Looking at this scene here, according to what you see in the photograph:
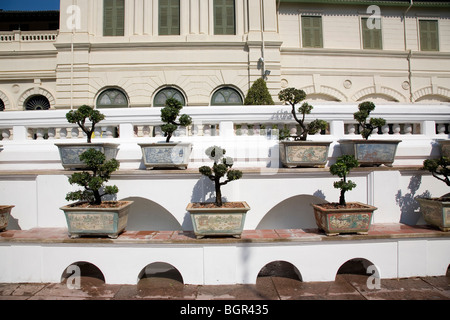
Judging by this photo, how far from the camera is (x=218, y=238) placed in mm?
3770

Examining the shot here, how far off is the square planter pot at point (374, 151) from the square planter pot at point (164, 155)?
8.68 ft

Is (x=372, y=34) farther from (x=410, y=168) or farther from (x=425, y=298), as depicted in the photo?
(x=425, y=298)

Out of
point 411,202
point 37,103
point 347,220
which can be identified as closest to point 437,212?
point 411,202

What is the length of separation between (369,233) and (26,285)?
4.58 m

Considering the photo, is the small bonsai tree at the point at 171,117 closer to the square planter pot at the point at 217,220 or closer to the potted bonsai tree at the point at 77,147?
the potted bonsai tree at the point at 77,147

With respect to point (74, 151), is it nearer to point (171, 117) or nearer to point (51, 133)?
point (51, 133)

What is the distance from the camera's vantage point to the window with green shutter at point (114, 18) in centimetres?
1270

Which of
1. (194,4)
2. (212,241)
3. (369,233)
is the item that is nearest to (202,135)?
(212,241)

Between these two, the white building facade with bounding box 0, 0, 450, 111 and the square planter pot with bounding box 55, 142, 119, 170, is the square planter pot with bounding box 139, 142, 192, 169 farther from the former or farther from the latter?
the white building facade with bounding box 0, 0, 450, 111

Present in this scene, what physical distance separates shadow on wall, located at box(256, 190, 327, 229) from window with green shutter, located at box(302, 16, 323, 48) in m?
11.0

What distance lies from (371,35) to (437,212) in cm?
1301

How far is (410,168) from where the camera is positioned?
180 inches

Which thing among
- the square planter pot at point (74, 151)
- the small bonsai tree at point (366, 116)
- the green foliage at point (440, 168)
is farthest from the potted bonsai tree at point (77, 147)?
the green foliage at point (440, 168)

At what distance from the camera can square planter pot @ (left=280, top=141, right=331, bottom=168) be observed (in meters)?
4.42
